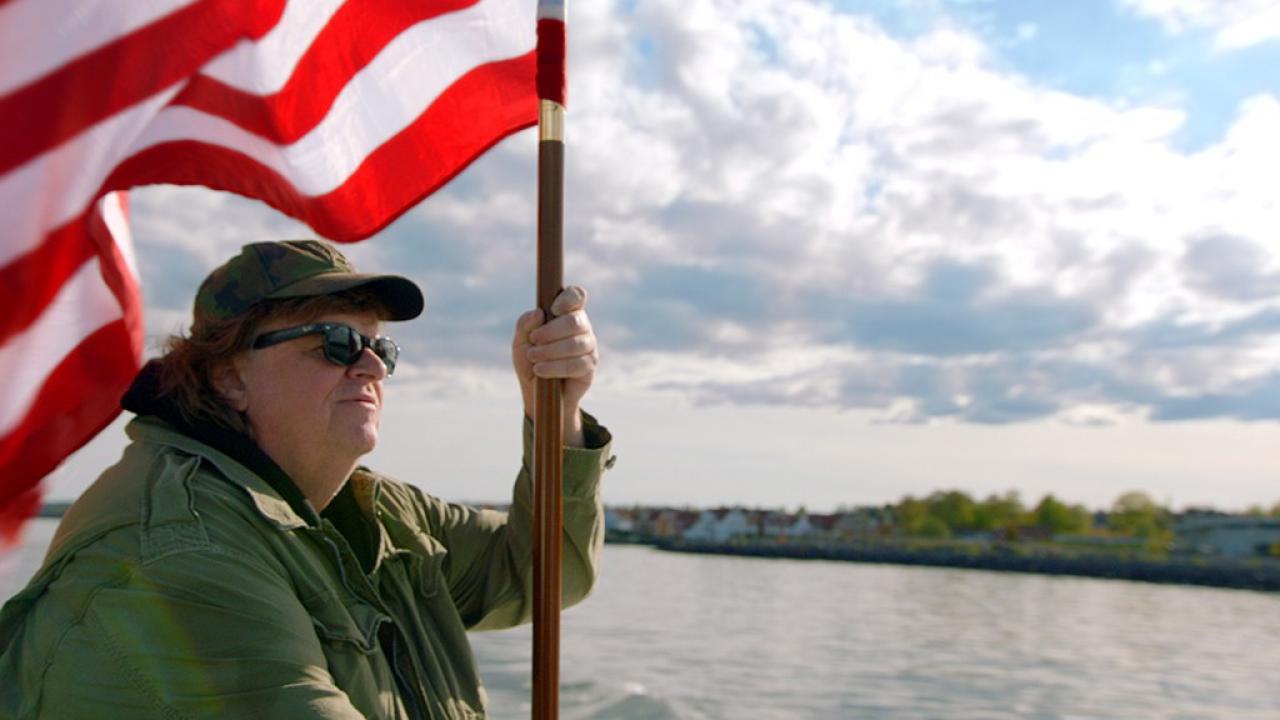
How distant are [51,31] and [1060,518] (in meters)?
101

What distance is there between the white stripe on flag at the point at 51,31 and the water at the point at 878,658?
94cm

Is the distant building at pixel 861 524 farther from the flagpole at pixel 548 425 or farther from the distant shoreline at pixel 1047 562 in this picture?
the flagpole at pixel 548 425

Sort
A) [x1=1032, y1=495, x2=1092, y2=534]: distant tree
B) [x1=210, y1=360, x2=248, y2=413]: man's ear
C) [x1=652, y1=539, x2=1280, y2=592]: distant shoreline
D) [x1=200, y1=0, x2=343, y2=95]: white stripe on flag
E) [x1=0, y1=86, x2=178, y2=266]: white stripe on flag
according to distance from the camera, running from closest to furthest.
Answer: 1. [x1=0, y1=86, x2=178, y2=266]: white stripe on flag
2. [x1=210, y1=360, x2=248, y2=413]: man's ear
3. [x1=200, y1=0, x2=343, y2=95]: white stripe on flag
4. [x1=652, y1=539, x2=1280, y2=592]: distant shoreline
5. [x1=1032, y1=495, x2=1092, y2=534]: distant tree

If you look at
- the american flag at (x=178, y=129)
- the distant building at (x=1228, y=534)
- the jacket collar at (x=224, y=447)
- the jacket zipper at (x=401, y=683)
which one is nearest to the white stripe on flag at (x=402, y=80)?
the american flag at (x=178, y=129)

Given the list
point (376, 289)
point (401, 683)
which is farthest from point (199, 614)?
point (376, 289)

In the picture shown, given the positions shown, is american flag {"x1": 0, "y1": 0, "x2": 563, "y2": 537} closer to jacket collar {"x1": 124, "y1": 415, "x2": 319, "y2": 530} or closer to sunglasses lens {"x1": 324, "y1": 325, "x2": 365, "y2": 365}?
jacket collar {"x1": 124, "y1": 415, "x2": 319, "y2": 530}

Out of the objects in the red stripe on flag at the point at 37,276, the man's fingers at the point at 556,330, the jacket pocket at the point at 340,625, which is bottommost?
the jacket pocket at the point at 340,625

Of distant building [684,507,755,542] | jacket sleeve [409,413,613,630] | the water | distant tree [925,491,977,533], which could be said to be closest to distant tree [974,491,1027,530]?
distant tree [925,491,977,533]

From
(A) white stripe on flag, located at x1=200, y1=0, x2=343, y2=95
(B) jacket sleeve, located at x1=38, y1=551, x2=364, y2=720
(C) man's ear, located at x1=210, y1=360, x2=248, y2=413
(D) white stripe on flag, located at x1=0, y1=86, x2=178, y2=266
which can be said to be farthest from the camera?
(A) white stripe on flag, located at x1=200, y1=0, x2=343, y2=95

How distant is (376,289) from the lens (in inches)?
88.9

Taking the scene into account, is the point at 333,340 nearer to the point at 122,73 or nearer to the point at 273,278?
the point at 273,278

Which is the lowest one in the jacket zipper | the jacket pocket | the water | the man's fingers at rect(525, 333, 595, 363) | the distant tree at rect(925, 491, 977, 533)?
the water

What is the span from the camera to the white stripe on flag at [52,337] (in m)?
2.08

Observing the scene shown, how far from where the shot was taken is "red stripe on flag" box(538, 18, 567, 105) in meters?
2.15
